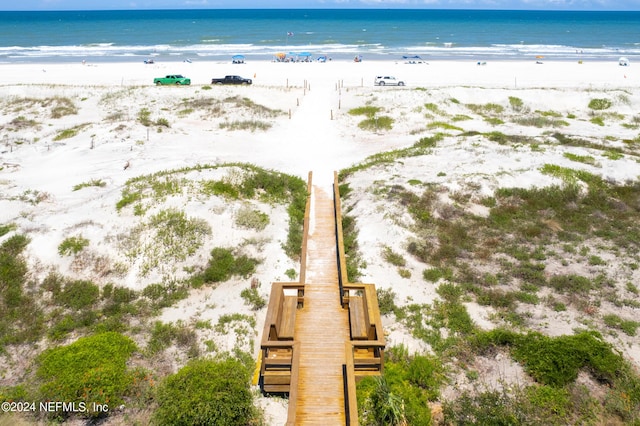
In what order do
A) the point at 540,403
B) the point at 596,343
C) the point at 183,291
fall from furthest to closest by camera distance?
the point at 183,291 < the point at 596,343 < the point at 540,403

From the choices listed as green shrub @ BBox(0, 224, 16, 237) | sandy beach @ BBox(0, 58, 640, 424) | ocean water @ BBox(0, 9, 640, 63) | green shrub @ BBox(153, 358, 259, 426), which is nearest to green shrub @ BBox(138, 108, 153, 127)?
sandy beach @ BBox(0, 58, 640, 424)

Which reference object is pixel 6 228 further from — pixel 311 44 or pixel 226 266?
pixel 311 44

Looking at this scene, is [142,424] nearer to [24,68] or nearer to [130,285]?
[130,285]

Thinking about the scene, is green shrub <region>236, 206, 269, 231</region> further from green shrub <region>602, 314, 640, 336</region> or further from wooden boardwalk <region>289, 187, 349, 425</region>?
green shrub <region>602, 314, 640, 336</region>

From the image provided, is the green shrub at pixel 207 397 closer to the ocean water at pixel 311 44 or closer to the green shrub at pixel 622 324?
the green shrub at pixel 622 324

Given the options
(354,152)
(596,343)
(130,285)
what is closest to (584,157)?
(354,152)

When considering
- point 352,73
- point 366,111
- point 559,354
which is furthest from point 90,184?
point 352,73
